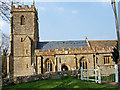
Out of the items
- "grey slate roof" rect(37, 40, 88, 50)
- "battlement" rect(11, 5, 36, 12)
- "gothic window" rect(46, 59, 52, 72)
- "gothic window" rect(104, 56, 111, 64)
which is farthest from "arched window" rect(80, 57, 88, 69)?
"battlement" rect(11, 5, 36, 12)

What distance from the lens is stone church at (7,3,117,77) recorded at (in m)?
27.8

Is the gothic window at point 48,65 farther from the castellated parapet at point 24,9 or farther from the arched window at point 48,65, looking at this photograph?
the castellated parapet at point 24,9

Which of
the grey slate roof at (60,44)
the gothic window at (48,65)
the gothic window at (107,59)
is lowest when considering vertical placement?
the gothic window at (48,65)

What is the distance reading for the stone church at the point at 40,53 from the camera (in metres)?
27.8

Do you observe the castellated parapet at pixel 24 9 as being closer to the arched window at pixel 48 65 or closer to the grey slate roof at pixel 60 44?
the grey slate roof at pixel 60 44

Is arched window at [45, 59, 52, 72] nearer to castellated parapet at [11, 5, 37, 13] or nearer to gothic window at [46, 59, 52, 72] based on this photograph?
gothic window at [46, 59, 52, 72]

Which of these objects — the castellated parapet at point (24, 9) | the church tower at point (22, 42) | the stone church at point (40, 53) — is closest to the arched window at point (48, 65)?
the stone church at point (40, 53)

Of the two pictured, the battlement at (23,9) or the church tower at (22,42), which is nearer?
the church tower at (22,42)

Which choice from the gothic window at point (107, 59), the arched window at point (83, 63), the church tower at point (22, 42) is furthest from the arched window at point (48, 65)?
the gothic window at point (107, 59)

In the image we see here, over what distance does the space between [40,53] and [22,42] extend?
12.7 feet

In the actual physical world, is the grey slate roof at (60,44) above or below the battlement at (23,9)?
below

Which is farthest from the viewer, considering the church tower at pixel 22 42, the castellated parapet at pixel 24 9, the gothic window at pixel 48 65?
the castellated parapet at pixel 24 9

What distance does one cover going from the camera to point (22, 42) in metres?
29.6

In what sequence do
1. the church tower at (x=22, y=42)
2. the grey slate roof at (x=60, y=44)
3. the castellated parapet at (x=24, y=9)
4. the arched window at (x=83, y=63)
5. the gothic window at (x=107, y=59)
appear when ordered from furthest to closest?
the castellated parapet at (x=24, y=9) → the grey slate roof at (x=60, y=44) → the church tower at (x=22, y=42) → the arched window at (x=83, y=63) → the gothic window at (x=107, y=59)
